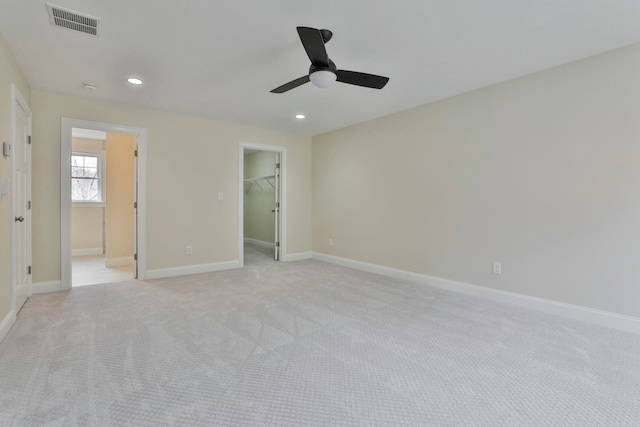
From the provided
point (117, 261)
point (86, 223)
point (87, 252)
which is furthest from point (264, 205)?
point (87, 252)

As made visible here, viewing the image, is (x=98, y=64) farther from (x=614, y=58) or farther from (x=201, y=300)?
(x=614, y=58)

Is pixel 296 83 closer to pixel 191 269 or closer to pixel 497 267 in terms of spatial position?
pixel 497 267

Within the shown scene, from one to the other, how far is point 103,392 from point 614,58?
4.70 meters

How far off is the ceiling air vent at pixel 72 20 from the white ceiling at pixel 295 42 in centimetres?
5

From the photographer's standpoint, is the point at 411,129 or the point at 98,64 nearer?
the point at 98,64

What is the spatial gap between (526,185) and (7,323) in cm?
506

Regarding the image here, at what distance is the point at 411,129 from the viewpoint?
14.3 feet

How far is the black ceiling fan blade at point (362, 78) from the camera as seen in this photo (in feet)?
8.55

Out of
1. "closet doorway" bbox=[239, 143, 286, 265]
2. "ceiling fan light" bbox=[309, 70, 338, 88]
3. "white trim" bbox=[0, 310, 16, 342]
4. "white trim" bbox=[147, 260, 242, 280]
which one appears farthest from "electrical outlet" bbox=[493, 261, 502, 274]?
"white trim" bbox=[0, 310, 16, 342]

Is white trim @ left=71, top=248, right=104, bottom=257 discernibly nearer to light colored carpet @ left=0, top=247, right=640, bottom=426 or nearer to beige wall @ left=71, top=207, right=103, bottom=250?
beige wall @ left=71, top=207, right=103, bottom=250

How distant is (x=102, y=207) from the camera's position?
682 cm

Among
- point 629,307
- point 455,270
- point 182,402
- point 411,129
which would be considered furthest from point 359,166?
point 182,402

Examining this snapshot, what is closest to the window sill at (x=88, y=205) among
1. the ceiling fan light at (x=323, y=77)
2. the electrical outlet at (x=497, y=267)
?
the ceiling fan light at (x=323, y=77)

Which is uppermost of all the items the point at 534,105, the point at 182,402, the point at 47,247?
the point at 534,105
